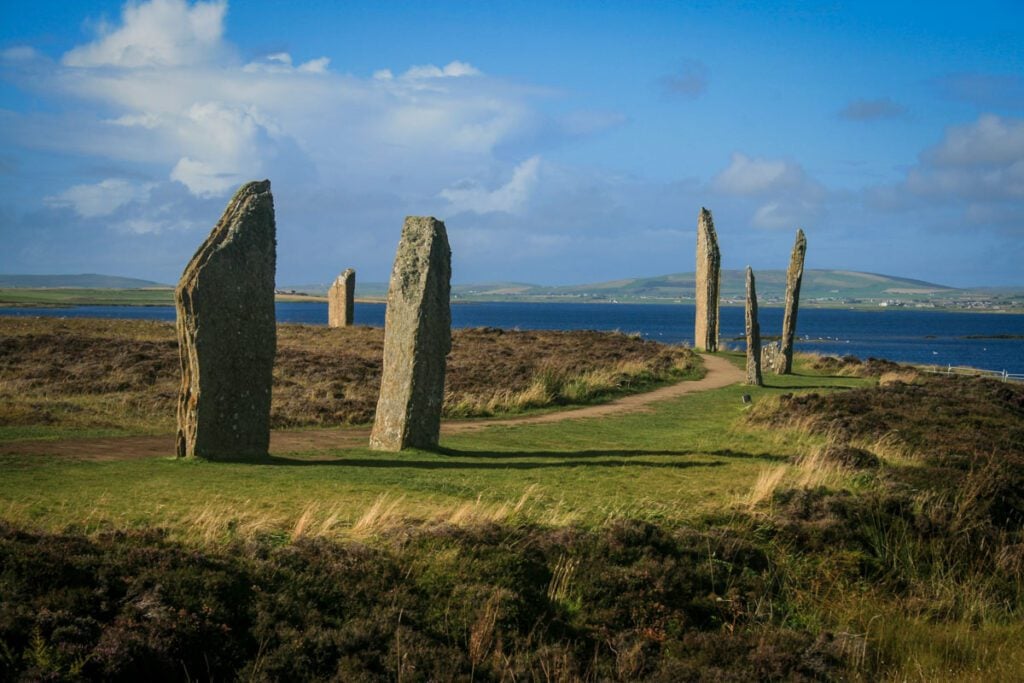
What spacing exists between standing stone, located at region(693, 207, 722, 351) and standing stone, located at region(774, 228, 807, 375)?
238 inches

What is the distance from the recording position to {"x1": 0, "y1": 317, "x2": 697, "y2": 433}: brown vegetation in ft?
66.9

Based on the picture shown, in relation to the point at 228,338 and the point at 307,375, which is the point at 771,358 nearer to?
the point at 307,375

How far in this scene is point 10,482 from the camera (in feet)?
40.7

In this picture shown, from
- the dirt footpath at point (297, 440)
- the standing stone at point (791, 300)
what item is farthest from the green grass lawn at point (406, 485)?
the standing stone at point (791, 300)

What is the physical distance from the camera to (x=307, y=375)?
26969mm

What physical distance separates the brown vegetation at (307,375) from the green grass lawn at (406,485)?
4.74m

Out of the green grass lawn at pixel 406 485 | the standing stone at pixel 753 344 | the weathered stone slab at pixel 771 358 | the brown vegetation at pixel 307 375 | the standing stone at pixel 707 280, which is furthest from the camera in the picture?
the standing stone at pixel 707 280

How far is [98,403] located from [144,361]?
639 centimetres

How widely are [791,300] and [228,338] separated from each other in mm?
22863

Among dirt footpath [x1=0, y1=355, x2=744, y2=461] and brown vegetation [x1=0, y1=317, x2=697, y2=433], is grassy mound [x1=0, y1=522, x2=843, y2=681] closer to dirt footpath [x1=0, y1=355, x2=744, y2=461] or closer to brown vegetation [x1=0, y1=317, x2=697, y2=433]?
dirt footpath [x1=0, y1=355, x2=744, y2=461]

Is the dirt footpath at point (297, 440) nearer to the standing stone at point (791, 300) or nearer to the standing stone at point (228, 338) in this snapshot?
the standing stone at point (228, 338)

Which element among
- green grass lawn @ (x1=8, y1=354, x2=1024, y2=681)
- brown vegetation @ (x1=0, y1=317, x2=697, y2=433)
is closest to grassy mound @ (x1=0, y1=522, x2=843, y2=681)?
green grass lawn @ (x1=8, y1=354, x2=1024, y2=681)

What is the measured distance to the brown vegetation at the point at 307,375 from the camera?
66.9ft

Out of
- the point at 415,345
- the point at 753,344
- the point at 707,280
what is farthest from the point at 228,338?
the point at 707,280
